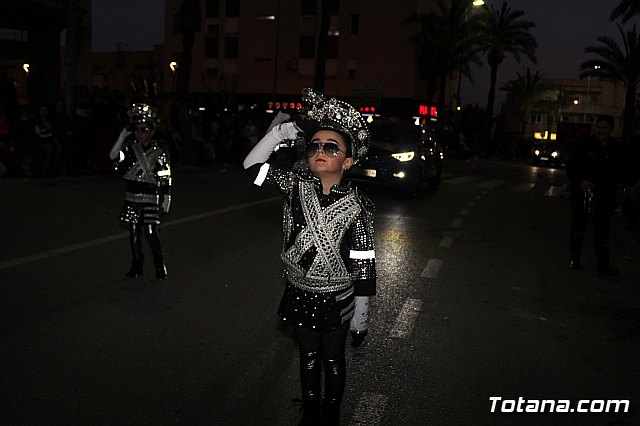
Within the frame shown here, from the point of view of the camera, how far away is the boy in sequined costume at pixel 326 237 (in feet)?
11.2

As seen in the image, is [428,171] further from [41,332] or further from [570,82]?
[570,82]

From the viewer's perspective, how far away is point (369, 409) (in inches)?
158

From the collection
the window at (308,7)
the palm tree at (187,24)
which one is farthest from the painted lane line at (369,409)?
the window at (308,7)

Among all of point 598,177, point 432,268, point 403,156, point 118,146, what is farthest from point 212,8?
point 118,146

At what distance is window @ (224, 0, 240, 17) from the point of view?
192 ft

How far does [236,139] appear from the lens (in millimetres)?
26969

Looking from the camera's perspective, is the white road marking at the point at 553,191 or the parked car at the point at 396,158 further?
the white road marking at the point at 553,191

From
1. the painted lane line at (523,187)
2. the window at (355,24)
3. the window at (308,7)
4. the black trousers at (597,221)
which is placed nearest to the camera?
the black trousers at (597,221)

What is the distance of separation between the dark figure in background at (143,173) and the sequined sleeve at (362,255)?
3794 millimetres

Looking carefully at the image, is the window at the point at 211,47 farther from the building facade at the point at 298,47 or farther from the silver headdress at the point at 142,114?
the silver headdress at the point at 142,114

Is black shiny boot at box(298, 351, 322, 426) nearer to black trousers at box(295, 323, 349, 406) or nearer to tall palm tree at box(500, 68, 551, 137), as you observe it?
black trousers at box(295, 323, 349, 406)

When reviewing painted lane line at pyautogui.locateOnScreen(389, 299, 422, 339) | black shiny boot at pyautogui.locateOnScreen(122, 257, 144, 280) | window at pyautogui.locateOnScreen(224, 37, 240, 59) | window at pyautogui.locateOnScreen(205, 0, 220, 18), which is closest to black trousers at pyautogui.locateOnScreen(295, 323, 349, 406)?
painted lane line at pyautogui.locateOnScreen(389, 299, 422, 339)

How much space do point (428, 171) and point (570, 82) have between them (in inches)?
3714

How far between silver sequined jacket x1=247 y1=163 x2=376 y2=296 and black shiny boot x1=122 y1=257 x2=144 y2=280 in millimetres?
3805
